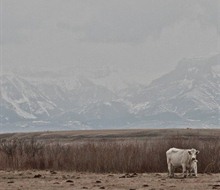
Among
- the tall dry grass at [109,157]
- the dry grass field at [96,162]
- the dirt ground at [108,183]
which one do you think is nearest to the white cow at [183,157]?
the dirt ground at [108,183]

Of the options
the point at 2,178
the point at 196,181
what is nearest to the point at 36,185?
the point at 2,178

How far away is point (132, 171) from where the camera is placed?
4603 centimetres

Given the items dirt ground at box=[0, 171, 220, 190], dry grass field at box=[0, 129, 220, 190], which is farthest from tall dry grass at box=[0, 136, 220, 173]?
dirt ground at box=[0, 171, 220, 190]

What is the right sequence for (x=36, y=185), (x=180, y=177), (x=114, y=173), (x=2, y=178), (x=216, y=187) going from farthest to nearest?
(x=114, y=173)
(x=2, y=178)
(x=180, y=177)
(x=36, y=185)
(x=216, y=187)

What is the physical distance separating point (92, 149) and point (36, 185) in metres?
15.3

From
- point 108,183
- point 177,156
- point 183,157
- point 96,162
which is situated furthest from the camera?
point 96,162

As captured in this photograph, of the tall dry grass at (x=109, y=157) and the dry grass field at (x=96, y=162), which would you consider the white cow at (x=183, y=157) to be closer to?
the dry grass field at (x=96, y=162)

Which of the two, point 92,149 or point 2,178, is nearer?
point 2,178

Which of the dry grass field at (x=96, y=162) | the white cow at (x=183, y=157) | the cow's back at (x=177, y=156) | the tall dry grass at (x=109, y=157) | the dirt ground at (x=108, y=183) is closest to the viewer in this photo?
the dirt ground at (x=108, y=183)

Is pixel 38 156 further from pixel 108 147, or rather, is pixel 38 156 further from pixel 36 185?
pixel 36 185

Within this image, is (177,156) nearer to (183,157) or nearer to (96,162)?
(183,157)

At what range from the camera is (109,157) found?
47281 mm

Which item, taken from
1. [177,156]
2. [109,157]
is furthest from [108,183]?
[109,157]

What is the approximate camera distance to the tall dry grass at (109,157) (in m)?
46.3
